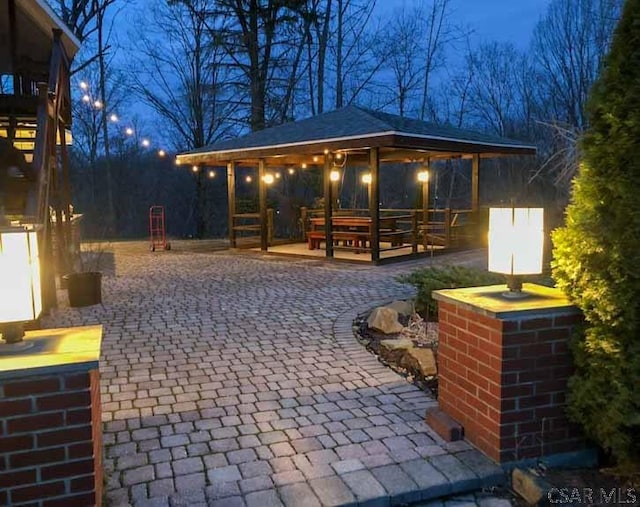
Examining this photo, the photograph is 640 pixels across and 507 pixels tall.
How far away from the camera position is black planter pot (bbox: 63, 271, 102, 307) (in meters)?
6.12

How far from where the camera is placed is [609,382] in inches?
88.2

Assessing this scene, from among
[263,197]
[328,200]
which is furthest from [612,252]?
[263,197]

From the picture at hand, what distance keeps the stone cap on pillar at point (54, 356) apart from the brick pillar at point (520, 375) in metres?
1.75

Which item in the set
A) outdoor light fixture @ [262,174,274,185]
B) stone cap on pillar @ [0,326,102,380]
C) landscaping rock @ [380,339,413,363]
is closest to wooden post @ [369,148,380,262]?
outdoor light fixture @ [262,174,274,185]

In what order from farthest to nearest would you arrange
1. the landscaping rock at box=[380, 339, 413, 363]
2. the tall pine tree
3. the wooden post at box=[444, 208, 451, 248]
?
the wooden post at box=[444, 208, 451, 248]
the landscaping rock at box=[380, 339, 413, 363]
the tall pine tree

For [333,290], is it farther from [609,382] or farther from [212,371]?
[609,382]

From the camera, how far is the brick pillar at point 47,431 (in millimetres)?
1774

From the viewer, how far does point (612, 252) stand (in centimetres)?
220

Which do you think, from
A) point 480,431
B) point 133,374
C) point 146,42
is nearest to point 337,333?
point 133,374

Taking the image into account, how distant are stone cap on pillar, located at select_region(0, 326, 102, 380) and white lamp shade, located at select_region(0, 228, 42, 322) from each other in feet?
0.49

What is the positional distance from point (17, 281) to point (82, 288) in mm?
4608

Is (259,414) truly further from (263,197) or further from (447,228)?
(447,228)

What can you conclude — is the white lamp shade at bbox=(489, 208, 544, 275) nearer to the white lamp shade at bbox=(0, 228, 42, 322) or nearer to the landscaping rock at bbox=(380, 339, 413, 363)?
the landscaping rock at bbox=(380, 339, 413, 363)

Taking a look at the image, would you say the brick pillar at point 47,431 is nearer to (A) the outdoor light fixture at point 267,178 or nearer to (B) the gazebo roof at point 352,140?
(B) the gazebo roof at point 352,140
